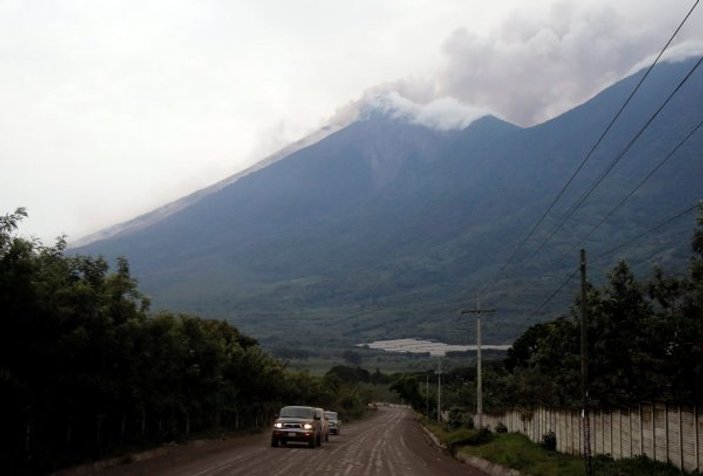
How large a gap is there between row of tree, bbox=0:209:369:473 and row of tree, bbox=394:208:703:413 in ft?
50.1

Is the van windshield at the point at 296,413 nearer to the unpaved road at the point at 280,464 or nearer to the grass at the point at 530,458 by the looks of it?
the unpaved road at the point at 280,464

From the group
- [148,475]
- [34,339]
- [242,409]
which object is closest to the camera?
[34,339]

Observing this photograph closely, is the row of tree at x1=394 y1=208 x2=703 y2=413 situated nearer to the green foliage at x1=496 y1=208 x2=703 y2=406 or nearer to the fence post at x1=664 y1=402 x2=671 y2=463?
the green foliage at x1=496 y1=208 x2=703 y2=406

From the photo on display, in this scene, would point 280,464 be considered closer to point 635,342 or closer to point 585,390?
point 585,390

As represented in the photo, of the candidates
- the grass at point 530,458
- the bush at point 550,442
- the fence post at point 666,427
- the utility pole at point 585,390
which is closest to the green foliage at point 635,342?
the fence post at point 666,427

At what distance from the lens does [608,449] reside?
26.6 meters

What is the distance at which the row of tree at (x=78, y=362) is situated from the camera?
18.7 metres

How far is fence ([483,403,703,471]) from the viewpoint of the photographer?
1930 centimetres

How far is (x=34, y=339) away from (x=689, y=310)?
60.9ft

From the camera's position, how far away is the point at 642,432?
2280 cm

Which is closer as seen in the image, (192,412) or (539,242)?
(192,412)

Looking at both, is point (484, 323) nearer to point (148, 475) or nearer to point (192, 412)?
point (192, 412)

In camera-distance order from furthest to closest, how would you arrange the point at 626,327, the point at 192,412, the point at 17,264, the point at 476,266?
the point at 476,266, the point at 192,412, the point at 626,327, the point at 17,264

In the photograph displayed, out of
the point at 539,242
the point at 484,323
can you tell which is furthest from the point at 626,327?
the point at 539,242
